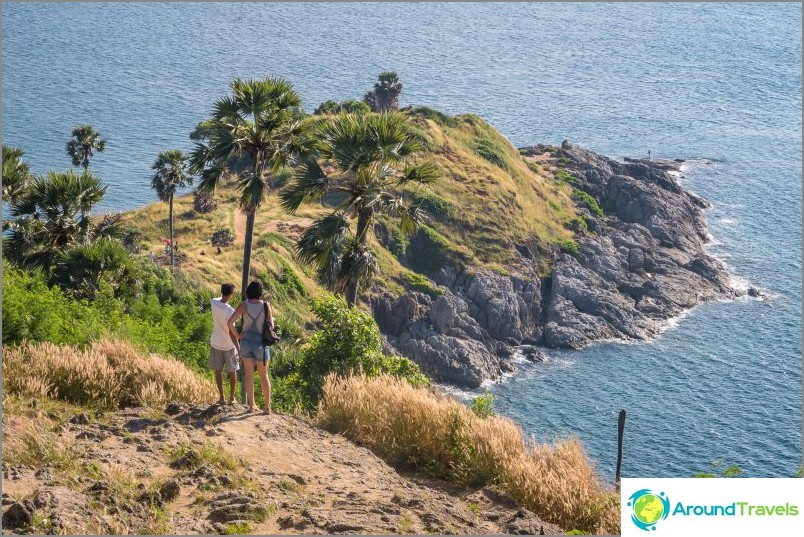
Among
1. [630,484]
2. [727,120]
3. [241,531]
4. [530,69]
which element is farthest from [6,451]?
[530,69]

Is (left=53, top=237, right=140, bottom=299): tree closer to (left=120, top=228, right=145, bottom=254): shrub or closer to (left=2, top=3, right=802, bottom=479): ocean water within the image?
(left=2, top=3, right=802, bottom=479): ocean water

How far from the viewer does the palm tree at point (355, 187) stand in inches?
1017

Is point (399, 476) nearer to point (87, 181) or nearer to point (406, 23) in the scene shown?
point (87, 181)

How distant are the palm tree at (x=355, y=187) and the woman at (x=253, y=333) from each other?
9323mm

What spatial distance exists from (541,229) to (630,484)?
6746 centimetres

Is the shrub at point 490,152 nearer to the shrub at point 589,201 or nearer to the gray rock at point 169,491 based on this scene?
the shrub at point 589,201

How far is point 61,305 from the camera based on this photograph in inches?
891

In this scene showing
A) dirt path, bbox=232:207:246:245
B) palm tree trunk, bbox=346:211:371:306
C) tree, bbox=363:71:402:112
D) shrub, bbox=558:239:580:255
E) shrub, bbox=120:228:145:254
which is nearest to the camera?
palm tree trunk, bbox=346:211:371:306

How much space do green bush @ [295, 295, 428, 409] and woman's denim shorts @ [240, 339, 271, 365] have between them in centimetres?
535

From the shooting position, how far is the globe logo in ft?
40.9

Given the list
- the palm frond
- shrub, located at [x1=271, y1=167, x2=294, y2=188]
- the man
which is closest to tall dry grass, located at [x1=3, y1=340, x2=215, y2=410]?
the man

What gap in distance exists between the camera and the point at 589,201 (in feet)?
A: 286

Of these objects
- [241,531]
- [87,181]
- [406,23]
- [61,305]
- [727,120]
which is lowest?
[241,531]

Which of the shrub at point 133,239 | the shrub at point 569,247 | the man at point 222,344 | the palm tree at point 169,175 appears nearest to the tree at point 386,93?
the shrub at point 569,247
